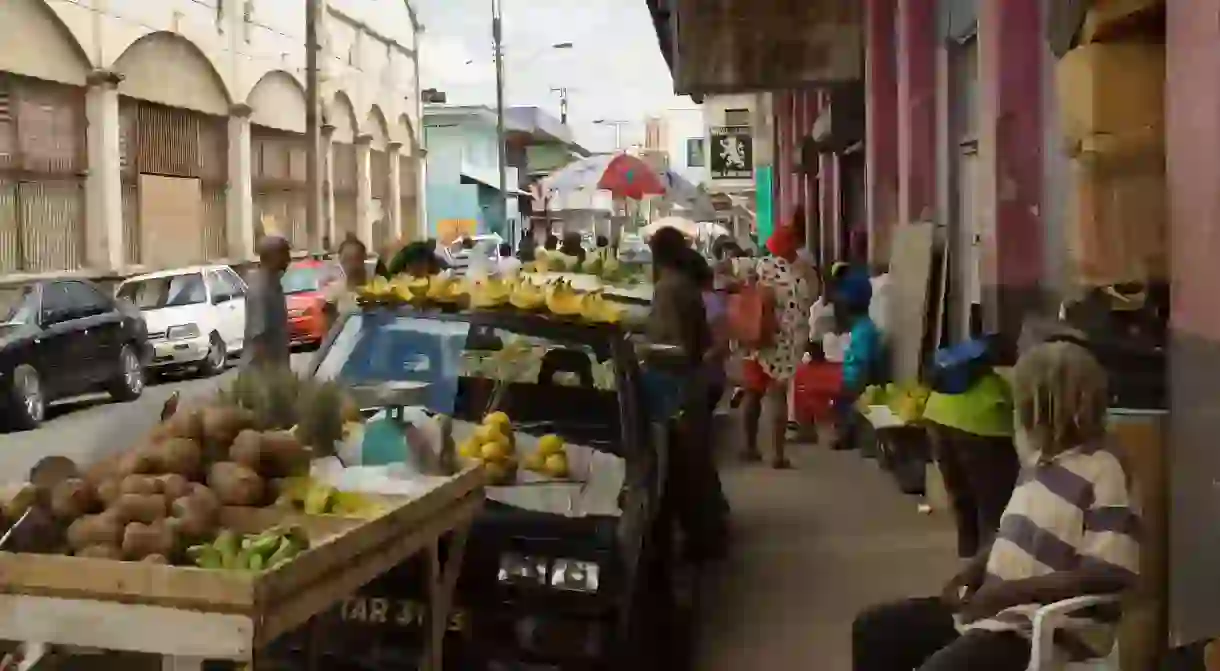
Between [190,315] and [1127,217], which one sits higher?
[1127,217]

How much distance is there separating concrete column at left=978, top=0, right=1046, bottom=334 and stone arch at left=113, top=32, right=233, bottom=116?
20.4 metres

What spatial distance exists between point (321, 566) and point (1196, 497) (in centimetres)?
287

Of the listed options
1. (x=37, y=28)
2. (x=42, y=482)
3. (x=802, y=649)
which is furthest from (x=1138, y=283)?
(x=37, y=28)

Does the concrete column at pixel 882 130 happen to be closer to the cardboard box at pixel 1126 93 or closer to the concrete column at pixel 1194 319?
the cardboard box at pixel 1126 93

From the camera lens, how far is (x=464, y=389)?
19.8 ft

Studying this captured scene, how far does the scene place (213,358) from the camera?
20.6 meters

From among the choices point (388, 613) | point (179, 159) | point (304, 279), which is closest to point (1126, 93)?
point (388, 613)

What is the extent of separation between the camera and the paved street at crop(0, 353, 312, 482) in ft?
15.6

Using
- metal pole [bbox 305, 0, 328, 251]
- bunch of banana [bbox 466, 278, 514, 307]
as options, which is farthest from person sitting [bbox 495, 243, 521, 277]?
metal pole [bbox 305, 0, 328, 251]

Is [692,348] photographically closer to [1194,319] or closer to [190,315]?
[1194,319]

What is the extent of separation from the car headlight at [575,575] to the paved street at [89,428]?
129 cm

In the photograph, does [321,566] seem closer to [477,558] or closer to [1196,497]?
[477,558]

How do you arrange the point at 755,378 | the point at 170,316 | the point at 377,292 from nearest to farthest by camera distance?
the point at 377,292 < the point at 755,378 < the point at 170,316

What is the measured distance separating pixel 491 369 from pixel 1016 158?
383 centimetres
